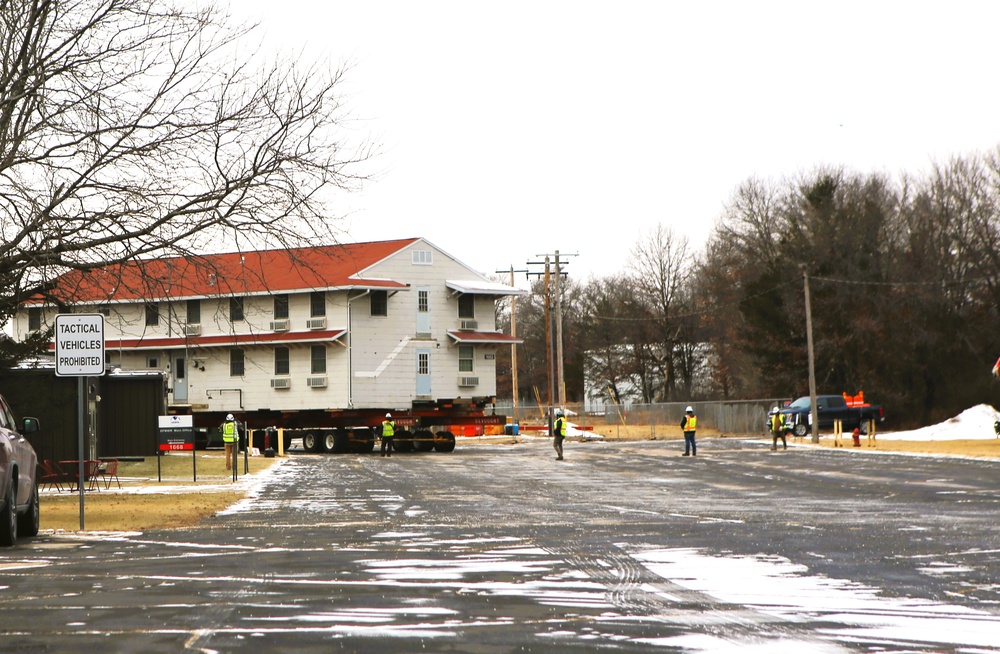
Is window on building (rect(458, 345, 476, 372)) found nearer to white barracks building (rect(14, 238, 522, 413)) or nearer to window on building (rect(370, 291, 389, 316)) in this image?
white barracks building (rect(14, 238, 522, 413))

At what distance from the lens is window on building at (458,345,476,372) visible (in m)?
59.3

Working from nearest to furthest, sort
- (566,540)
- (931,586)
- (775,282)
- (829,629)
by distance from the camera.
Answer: (829,629) → (931,586) → (566,540) → (775,282)

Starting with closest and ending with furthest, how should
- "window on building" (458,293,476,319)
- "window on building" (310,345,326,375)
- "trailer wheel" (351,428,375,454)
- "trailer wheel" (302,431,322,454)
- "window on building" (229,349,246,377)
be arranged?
"trailer wheel" (351,428,375,454) → "trailer wheel" (302,431,322,454) → "window on building" (310,345,326,375) → "window on building" (229,349,246,377) → "window on building" (458,293,476,319)

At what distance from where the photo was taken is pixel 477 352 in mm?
60156

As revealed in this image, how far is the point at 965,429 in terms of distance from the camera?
52.6 metres

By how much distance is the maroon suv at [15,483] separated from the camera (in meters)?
14.3

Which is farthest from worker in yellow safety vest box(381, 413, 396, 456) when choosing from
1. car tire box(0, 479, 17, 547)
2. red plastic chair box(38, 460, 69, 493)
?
car tire box(0, 479, 17, 547)

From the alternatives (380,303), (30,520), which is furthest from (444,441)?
(30,520)

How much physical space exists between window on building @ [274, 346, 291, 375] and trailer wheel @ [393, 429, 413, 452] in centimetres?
704

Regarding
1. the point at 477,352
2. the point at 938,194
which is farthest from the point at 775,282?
the point at 477,352

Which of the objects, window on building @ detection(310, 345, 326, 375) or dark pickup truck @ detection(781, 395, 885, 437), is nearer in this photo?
window on building @ detection(310, 345, 326, 375)

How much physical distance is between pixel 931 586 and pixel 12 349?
2144 cm

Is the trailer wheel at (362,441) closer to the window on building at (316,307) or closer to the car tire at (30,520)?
the window on building at (316,307)

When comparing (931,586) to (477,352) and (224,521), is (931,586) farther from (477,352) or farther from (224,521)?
(477,352)
